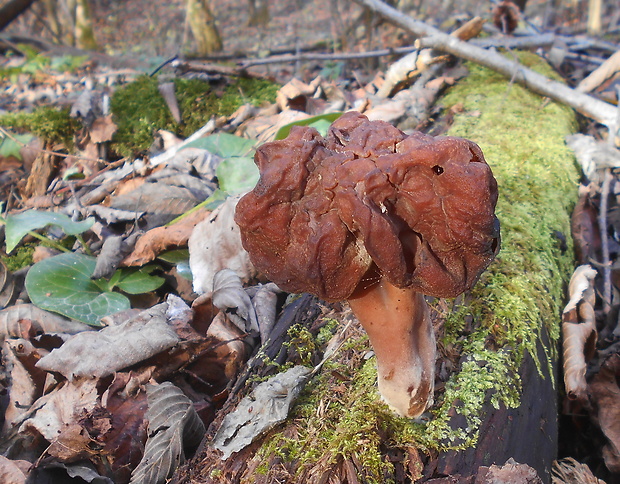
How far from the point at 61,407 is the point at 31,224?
126 cm

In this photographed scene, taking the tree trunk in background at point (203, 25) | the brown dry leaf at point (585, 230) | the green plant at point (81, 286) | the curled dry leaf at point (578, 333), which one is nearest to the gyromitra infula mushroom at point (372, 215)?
the curled dry leaf at point (578, 333)

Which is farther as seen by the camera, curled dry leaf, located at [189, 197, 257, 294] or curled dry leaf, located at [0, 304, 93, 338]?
curled dry leaf, located at [189, 197, 257, 294]

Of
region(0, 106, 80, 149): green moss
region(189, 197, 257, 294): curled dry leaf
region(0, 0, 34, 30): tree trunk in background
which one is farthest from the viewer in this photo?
region(0, 0, 34, 30): tree trunk in background

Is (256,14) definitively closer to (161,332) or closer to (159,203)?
(159,203)

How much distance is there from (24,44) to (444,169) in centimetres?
1038

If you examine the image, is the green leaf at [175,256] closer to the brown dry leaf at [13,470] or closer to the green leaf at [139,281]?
the green leaf at [139,281]

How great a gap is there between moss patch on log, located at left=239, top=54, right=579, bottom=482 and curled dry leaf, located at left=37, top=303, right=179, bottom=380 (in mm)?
846

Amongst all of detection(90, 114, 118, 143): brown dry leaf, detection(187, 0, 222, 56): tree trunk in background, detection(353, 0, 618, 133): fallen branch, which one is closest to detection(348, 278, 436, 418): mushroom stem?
detection(353, 0, 618, 133): fallen branch

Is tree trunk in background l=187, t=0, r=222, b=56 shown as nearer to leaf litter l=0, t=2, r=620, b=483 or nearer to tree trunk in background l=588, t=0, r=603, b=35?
leaf litter l=0, t=2, r=620, b=483

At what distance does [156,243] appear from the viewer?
3.08m

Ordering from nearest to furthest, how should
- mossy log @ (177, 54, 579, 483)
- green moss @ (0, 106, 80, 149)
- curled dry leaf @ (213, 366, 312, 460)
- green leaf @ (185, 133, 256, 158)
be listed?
mossy log @ (177, 54, 579, 483) < curled dry leaf @ (213, 366, 312, 460) < green leaf @ (185, 133, 256, 158) < green moss @ (0, 106, 80, 149)

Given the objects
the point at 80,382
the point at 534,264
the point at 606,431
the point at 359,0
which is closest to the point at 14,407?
the point at 80,382

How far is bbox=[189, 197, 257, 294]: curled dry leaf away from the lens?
2.86 meters

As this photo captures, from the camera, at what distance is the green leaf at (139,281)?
292 cm
